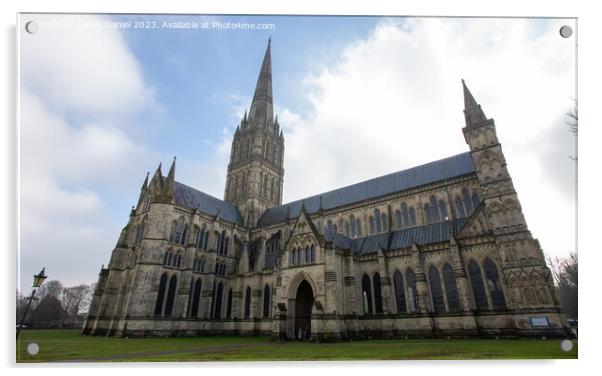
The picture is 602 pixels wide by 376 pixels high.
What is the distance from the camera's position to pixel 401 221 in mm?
32750

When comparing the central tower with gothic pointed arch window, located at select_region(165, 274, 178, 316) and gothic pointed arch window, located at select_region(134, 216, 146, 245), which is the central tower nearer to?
gothic pointed arch window, located at select_region(134, 216, 146, 245)

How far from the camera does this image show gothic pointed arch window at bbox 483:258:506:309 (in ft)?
69.1

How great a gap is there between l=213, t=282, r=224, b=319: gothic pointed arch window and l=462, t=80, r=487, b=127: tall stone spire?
107ft

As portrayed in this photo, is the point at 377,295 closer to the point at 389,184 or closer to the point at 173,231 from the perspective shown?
the point at 389,184

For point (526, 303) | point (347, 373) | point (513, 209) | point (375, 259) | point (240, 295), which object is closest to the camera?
point (347, 373)

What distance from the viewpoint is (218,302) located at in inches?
1492

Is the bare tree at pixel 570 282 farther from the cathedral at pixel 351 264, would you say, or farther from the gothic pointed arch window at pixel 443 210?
the gothic pointed arch window at pixel 443 210

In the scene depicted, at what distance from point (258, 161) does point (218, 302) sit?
24.6 metres

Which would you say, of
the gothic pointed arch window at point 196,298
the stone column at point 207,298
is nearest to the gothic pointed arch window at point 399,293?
the stone column at point 207,298

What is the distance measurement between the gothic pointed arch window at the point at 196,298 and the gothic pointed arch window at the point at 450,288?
1053 inches

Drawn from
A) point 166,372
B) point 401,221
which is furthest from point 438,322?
point 166,372

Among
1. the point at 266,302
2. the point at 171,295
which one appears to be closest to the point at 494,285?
the point at 266,302
